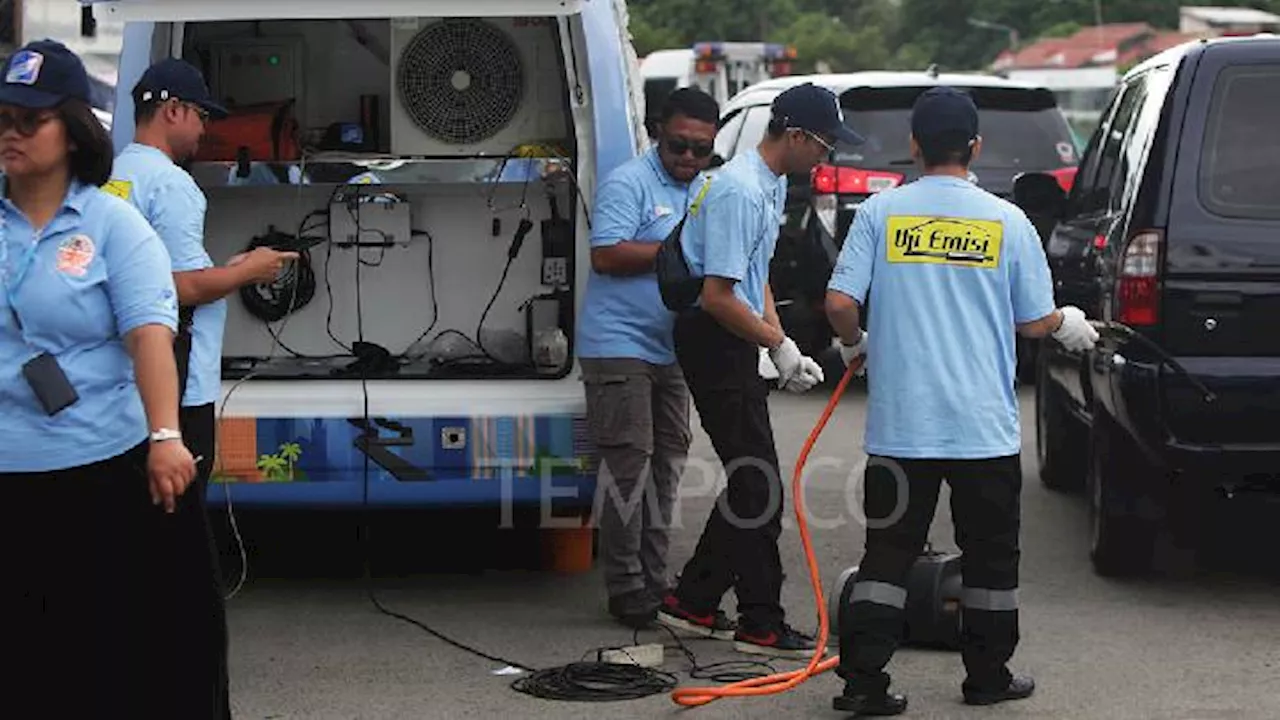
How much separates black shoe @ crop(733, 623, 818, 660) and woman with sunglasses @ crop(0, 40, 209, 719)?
2.83 meters

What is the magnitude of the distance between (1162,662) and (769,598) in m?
1.28

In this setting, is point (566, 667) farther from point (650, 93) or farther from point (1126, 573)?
point (650, 93)

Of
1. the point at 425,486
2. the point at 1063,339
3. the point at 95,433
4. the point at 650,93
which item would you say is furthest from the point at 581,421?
the point at 650,93

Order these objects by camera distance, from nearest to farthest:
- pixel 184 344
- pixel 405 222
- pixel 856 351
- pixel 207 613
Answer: pixel 207 613, pixel 184 344, pixel 856 351, pixel 405 222

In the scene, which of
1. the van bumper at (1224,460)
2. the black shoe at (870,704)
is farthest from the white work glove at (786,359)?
the van bumper at (1224,460)

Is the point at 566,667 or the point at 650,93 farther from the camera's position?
the point at 650,93

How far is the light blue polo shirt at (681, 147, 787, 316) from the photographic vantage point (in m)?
7.38

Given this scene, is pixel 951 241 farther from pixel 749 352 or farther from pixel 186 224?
pixel 186 224

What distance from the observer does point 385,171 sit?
340 inches

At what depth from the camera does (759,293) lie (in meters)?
7.75

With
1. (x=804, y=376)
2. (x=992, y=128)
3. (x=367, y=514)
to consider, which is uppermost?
(x=992, y=128)

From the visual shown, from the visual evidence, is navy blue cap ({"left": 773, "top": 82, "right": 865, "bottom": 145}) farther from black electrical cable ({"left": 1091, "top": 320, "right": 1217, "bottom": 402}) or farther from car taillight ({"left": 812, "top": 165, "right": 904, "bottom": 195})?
car taillight ({"left": 812, "top": 165, "right": 904, "bottom": 195})

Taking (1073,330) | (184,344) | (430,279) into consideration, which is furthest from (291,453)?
(1073,330)

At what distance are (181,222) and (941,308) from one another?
87.7 inches
